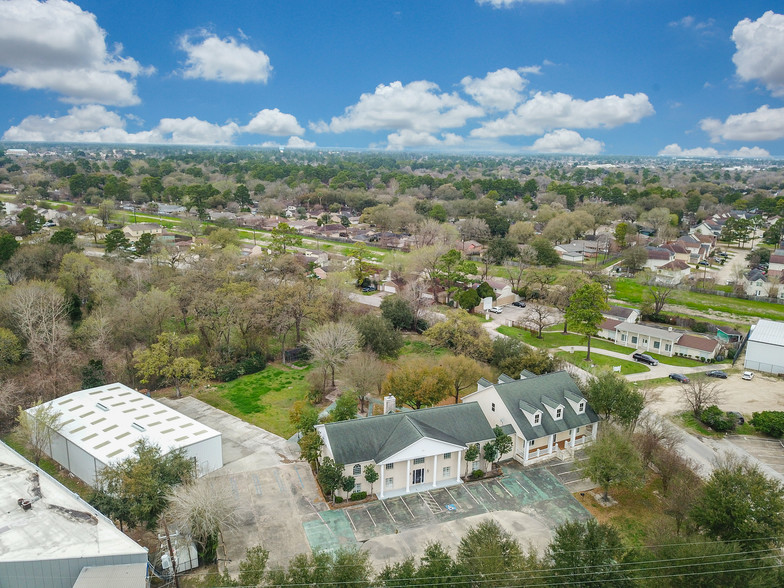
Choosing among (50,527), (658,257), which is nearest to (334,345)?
(50,527)

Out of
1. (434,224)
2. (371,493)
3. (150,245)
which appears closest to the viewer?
(371,493)

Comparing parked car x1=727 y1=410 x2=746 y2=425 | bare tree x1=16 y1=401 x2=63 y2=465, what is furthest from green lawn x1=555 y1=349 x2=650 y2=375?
bare tree x1=16 y1=401 x2=63 y2=465

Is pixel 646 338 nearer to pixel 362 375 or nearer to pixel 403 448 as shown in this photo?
pixel 362 375

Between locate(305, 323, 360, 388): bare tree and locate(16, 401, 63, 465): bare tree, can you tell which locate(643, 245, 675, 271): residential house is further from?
locate(16, 401, 63, 465): bare tree

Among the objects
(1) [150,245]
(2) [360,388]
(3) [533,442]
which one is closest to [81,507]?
(2) [360,388]

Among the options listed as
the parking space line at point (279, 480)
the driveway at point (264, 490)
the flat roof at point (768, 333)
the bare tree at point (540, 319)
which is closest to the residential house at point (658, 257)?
the flat roof at point (768, 333)

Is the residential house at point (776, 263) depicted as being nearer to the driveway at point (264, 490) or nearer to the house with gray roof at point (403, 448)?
the house with gray roof at point (403, 448)

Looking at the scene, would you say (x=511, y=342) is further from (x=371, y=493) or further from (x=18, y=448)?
(x=18, y=448)
